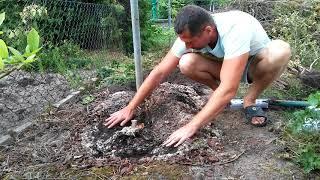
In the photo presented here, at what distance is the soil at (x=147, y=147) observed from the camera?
2.69 meters

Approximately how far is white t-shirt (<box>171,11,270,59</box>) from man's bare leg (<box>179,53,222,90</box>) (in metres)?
0.08

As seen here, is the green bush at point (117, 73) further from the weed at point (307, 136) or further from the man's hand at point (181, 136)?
the weed at point (307, 136)

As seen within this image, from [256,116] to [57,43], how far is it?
3201 millimetres

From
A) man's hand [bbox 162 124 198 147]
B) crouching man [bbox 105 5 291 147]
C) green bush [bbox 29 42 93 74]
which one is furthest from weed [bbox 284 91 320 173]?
green bush [bbox 29 42 93 74]

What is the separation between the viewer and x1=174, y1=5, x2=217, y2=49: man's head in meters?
2.84

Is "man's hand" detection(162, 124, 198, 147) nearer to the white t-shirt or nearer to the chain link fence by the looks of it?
the white t-shirt

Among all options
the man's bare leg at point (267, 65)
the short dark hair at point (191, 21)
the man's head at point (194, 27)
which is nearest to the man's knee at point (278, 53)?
the man's bare leg at point (267, 65)

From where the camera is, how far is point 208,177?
263 centimetres

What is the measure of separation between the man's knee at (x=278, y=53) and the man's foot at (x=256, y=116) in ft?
1.37

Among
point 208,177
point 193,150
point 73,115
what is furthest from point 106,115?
point 208,177

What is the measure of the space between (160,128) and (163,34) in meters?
5.21

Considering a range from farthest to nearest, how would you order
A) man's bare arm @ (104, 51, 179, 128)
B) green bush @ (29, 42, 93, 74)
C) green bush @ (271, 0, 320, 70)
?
green bush @ (271, 0, 320, 70) < green bush @ (29, 42, 93, 74) < man's bare arm @ (104, 51, 179, 128)

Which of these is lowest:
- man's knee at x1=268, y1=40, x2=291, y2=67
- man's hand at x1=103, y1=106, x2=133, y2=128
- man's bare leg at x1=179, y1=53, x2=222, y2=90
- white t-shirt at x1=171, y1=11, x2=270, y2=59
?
man's hand at x1=103, y1=106, x2=133, y2=128

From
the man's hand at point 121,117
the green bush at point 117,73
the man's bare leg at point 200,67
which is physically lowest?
the green bush at point 117,73
